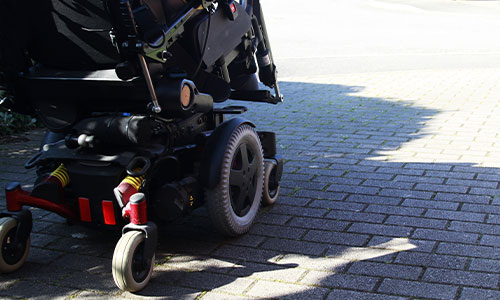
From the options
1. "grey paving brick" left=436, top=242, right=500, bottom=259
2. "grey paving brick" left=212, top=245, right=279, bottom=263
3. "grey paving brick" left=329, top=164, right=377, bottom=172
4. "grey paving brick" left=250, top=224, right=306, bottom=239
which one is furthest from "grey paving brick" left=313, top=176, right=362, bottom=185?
"grey paving brick" left=212, top=245, right=279, bottom=263

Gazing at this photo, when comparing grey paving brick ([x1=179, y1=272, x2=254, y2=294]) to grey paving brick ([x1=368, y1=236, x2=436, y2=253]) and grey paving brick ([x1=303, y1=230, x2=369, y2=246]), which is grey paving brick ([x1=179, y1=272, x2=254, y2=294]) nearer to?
grey paving brick ([x1=303, y1=230, x2=369, y2=246])

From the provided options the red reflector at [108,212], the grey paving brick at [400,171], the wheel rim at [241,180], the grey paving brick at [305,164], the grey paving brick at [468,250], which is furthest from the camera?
the grey paving brick at [305,164]

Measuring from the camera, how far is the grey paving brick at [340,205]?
5090 millimetres

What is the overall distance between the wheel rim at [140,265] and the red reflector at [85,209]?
470mm

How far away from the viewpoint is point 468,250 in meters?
4.24

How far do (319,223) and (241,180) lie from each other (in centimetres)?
67

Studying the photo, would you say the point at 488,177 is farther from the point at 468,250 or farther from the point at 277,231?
the point at 277,231

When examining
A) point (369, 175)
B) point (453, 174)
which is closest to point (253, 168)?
point (369, 175)

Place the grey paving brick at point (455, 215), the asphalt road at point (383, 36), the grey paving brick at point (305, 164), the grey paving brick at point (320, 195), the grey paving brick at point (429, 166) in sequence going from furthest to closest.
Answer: the asphalt road at point (383, 36)
the grey paving brick at point (305, 164)
the grey paving brick at point (429, 166)
the grey paving brick at point (320, 195)
the grey paving brick at point (455, 215)

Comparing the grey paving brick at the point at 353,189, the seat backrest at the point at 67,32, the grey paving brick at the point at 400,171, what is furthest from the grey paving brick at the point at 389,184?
the seat backrest at the point at 67,32

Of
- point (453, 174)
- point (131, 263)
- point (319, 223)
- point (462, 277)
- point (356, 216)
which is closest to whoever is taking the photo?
point (131, 263)

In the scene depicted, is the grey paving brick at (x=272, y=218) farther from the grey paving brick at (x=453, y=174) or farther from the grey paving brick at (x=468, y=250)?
the grey paving brick at (x=453, y=174)

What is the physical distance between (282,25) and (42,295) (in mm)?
14812

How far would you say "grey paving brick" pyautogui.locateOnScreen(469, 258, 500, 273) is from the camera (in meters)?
3.94
